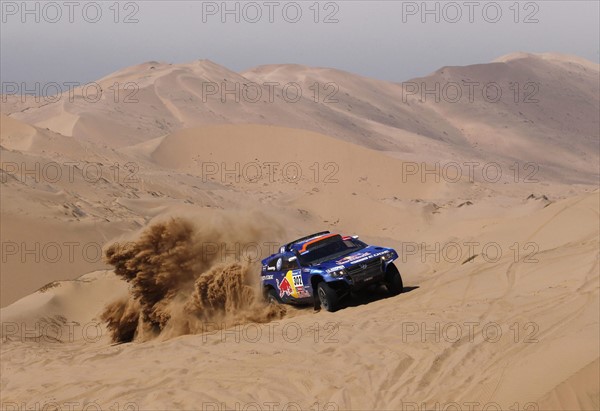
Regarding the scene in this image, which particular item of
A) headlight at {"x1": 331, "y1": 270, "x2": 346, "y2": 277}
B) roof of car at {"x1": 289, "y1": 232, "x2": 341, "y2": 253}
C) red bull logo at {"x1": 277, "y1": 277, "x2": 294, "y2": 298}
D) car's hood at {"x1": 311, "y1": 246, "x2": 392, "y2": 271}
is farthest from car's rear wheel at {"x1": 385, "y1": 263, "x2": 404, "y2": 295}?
red bull logo at {"x1": 277, "y1": 277, "x2": 294, "y2": 298}

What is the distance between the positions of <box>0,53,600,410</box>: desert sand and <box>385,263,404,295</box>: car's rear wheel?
0.77ft

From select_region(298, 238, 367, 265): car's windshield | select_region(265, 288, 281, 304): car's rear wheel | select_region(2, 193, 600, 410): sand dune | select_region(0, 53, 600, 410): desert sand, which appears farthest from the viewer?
select_region(265, 288, 281, 304): car's rear wheel

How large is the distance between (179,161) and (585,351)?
35.8 meters

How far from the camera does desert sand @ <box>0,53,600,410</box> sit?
29.0 feet

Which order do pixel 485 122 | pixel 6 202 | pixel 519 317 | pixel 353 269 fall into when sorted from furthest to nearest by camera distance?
pixel 485 122 → pixel 6 202 → pixel 353 269 → pixel 519 317

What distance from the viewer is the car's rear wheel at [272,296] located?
1379 centimetres

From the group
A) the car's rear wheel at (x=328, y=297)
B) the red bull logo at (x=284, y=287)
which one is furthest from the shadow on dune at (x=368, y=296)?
the red bull logo at (x=284, y=287)

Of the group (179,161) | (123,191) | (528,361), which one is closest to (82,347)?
(528,361)

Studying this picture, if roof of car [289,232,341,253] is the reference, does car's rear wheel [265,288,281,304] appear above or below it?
below

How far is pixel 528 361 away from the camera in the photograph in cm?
852

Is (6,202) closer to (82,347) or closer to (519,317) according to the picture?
(82,347)

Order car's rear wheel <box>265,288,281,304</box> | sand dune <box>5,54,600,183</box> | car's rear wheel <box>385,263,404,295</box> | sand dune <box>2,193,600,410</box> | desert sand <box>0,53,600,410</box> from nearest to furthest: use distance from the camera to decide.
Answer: sand dune <box>2,193,600,410</box> → desert sand <box>0,53,600,410</box> → car's rear wheel <box>385,263,404,295</box> → car's rear wheel <box>265,288,281,304</box> → sand dune <box>5,54,600,183</box>

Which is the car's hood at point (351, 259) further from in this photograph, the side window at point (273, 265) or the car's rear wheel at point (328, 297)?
the side window at point (273, 265)

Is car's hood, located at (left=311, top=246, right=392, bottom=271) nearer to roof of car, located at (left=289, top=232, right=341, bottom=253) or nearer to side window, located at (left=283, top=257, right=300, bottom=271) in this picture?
side window, located at (left=283, top=257, right=300, bottom=271)
